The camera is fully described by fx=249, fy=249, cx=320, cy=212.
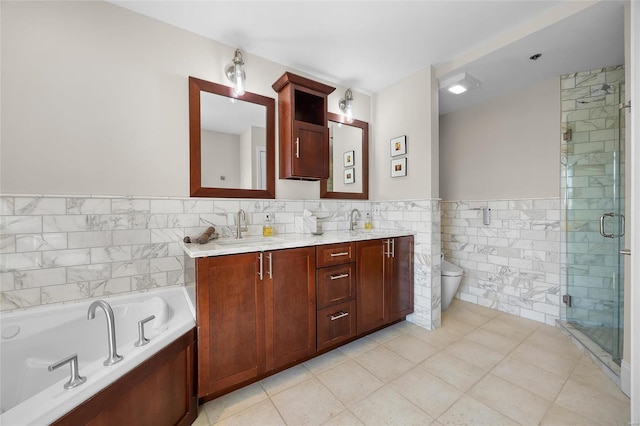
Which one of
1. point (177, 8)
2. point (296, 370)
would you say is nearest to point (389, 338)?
point (296, 370)

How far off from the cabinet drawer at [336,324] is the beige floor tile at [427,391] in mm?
489

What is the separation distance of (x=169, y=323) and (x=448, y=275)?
268 centimetres

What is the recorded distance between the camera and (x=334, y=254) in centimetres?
199

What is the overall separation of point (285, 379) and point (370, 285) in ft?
3.24

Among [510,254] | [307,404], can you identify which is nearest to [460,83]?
[510,254]

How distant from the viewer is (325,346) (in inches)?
76.5

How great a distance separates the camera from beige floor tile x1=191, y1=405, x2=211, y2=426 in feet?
4.61

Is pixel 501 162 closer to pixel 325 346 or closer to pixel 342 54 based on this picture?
pixel 342 54

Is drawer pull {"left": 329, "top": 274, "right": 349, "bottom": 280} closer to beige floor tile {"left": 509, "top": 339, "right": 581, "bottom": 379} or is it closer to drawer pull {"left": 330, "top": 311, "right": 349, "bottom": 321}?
drawer pull {"left": 330, "top": 311, "right": 349, "bottom": 321}

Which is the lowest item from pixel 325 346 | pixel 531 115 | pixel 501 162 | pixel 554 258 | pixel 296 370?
pixel 296 370

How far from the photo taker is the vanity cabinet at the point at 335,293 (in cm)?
192

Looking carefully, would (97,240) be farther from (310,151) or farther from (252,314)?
(310,151)

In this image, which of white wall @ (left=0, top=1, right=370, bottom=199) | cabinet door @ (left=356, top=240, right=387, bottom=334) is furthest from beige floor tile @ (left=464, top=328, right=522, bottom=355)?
white wall @ (left=0, top=1, right=370, bottom=199)

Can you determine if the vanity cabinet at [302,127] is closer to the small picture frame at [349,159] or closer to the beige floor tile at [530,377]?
the small picture frame at [349,159]
